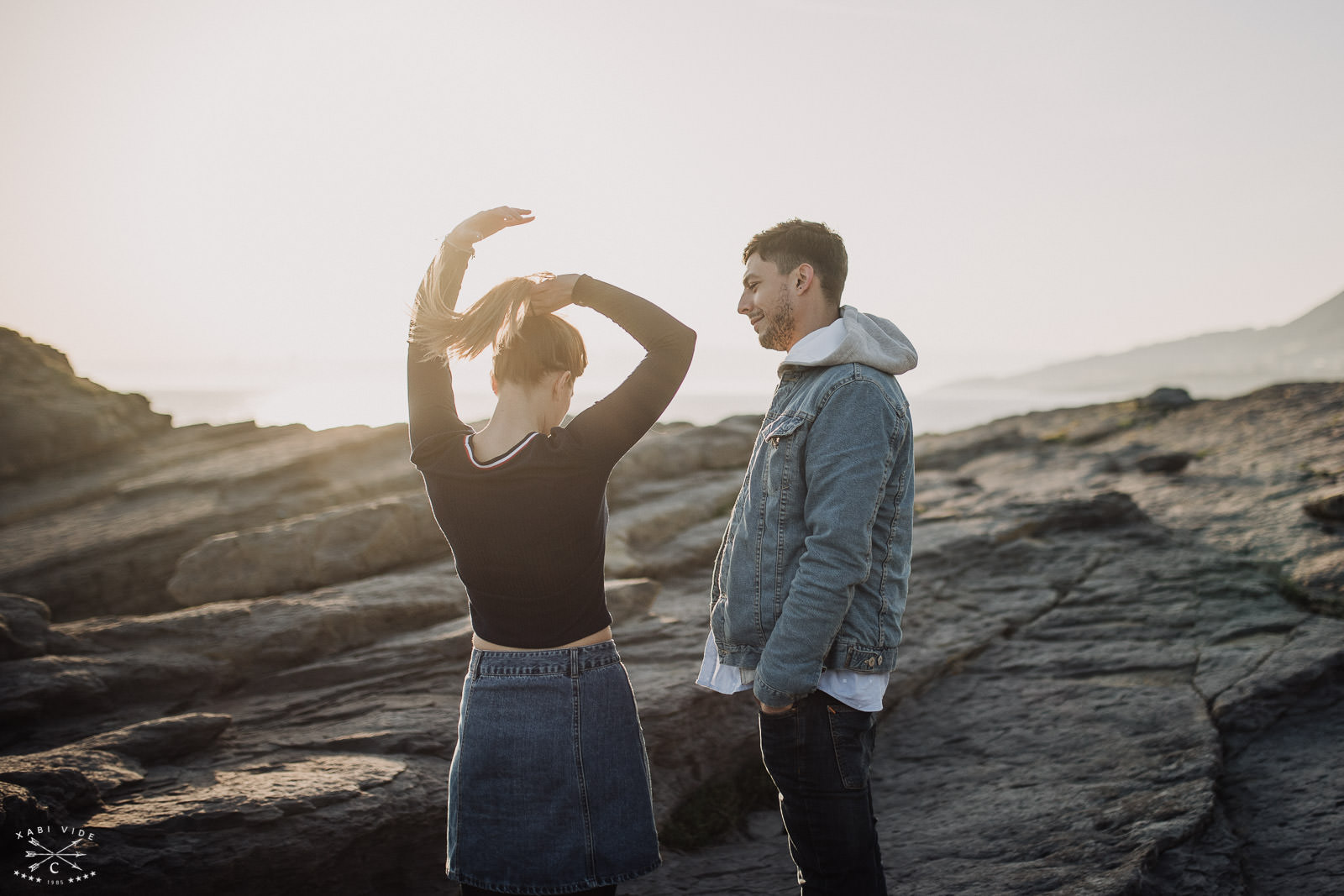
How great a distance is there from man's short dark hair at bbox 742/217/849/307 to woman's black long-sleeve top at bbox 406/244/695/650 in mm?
853

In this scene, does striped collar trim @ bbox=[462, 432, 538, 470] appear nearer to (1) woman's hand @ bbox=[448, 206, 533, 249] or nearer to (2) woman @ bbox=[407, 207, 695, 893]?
(2) woman @ bbox=[407, 207, 695, 893]

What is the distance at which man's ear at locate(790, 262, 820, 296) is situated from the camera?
138 inches

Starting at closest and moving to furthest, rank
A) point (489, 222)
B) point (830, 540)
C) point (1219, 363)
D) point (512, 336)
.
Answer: point (512, 336)
point (830, 540)
point (489, 222)
point (1219, 363)

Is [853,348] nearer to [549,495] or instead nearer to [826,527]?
[826,527]

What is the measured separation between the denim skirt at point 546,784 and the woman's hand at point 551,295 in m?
1.29

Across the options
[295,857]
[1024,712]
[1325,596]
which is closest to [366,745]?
[295,857]

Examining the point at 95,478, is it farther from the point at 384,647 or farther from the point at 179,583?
the point at 384,647

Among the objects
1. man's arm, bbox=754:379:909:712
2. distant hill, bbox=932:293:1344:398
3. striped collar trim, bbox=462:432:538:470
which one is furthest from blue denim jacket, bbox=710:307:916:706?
distant hill, bbox=932:293:1344:398

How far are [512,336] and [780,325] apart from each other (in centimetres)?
134

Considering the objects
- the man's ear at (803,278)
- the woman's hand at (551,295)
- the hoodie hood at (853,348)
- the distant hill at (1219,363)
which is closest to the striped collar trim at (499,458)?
the woman's hand at (551,295)

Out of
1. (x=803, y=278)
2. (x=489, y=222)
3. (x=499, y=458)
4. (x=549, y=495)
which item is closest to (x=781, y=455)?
(x=803, y=278)

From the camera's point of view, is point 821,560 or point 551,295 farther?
point 821,560

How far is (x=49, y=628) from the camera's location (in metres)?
7.10

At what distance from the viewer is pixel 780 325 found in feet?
11.7
